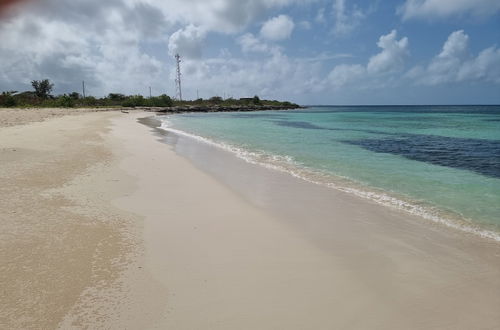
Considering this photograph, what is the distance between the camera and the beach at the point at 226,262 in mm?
3273

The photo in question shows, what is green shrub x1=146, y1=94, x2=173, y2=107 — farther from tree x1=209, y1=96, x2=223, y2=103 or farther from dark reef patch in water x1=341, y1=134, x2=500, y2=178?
dark reef patch in water x1=341, y1=134, x2=500, y2=178

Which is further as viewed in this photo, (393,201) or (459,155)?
(459,155)

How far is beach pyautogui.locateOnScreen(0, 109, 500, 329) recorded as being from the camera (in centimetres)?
327

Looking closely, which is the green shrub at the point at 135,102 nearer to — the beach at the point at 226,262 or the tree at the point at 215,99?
the tree at the point at 215,99

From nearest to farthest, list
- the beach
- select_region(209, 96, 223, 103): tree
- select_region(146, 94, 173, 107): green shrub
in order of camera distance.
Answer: the beach → select_region(146, 94, 173, 107): green shrub → select_region(209, 96, 223, 103): tree

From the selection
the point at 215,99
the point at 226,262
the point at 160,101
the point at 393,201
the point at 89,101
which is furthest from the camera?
the point at 215,99

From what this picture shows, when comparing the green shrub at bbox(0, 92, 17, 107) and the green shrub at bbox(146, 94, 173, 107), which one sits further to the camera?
the green shrub at bbox(146, 94, 173, 107)

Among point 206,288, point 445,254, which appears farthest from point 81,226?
point 445,254

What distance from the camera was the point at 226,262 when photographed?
4434mm

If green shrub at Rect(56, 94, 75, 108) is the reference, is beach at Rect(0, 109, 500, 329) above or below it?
below

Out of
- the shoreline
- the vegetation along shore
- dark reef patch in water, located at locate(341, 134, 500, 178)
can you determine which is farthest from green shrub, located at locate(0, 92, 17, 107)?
dark reef patch in water, located at locate(341, 134, 500, 178)

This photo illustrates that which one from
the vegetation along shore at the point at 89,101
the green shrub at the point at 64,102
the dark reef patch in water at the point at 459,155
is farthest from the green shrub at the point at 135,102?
the dark reef patch in water at the point at 459,155

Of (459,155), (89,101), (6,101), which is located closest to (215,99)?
(89,101)

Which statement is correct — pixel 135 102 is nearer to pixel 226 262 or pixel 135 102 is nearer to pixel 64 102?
pixel 64 102
